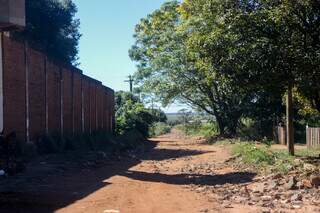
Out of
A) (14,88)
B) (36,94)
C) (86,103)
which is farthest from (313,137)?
(86,103)

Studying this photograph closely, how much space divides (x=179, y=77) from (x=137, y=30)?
42.1 ft

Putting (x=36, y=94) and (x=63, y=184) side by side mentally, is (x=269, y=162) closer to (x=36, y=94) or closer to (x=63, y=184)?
(x=63, y=184)

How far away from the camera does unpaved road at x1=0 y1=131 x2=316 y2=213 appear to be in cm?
1201

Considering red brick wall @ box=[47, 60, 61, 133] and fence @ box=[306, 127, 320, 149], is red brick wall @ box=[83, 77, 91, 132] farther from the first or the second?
fence @ box=[306, 127, 320, 149]

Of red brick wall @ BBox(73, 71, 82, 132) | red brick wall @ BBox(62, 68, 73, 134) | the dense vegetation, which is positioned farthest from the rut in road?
red brick wall @ BBox(73, 71, 82, 132)

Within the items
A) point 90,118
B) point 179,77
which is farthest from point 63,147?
point 179,77

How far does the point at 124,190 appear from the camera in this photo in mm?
15164

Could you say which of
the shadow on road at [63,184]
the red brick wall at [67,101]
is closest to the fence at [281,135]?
the red brick wall at [67,101]

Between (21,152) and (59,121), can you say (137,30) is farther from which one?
(21,152)

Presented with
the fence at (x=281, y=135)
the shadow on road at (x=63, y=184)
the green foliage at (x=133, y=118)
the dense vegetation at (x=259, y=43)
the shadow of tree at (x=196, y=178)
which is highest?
the dense vegetation at (x=259, y=43)

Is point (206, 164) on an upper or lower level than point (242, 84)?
lower

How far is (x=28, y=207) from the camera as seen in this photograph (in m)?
11.7

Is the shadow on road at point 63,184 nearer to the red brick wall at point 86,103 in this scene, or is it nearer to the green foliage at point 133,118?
the red brick wall at point 86,103

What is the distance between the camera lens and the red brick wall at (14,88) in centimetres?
2208
